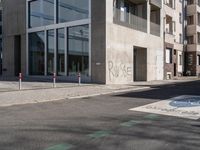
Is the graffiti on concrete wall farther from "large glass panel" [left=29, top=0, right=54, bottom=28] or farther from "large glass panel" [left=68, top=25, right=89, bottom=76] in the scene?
"large glass panel" [left=29, top=0, right=54, bottom=28]

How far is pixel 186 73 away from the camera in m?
53.8

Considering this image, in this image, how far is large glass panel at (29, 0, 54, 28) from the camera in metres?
32.6

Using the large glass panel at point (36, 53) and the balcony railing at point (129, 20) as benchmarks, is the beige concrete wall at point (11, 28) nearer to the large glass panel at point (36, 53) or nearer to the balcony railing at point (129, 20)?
the large glass panel at point (36, 53)

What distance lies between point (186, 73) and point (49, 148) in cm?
4971

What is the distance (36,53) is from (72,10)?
249 inches

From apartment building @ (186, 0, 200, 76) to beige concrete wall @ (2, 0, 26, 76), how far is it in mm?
28985

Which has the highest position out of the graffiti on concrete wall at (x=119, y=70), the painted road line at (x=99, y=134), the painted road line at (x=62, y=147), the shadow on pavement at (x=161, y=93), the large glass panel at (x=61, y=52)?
the large glass panel at (x=61, y=52)

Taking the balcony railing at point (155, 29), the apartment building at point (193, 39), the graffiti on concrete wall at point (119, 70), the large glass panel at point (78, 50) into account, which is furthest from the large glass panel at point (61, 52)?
the apartment building at point (193, 39)

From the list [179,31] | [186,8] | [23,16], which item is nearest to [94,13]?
[23,16]

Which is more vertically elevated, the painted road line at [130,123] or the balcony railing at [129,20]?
the balcony railing at [129,20]

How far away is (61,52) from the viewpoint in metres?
31.1

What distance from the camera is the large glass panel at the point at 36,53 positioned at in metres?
33.4

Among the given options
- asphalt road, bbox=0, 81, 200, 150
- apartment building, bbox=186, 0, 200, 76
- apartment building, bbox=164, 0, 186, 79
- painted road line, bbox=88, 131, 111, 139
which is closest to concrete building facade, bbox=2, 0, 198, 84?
apartment building, bbox=164, 0, 186, 79

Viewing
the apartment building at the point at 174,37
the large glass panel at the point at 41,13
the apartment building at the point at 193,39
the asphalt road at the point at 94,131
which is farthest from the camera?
the apartment building at the point at 193,39
